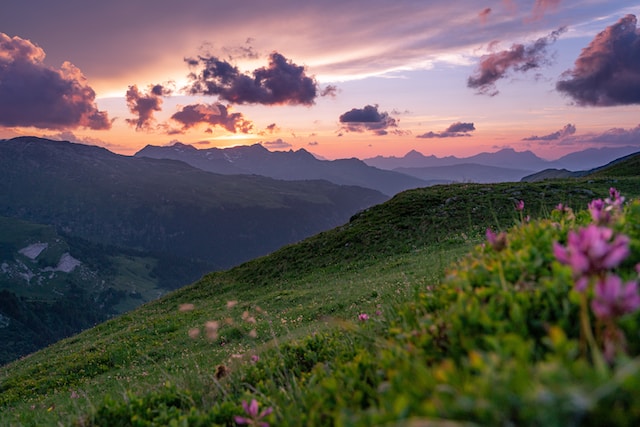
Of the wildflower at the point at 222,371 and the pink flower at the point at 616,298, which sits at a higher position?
the pink flower at the point at 616,298

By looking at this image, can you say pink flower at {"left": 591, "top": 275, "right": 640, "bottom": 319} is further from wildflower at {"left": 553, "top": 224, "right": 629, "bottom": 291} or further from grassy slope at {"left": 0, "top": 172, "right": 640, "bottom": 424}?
grassy slope at {"left": 0, "top": 172, "right": 640, "bottom": 424}

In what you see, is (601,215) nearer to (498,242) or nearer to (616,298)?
(498,242)

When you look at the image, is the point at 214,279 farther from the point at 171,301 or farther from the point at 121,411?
the point at 121,411

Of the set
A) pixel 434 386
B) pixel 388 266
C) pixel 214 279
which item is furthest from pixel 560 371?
pixel 214 279

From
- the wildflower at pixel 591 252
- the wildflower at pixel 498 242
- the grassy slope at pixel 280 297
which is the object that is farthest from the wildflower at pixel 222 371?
the wildflower at pixel 591 252

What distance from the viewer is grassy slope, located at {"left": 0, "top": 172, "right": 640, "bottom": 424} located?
16.2m

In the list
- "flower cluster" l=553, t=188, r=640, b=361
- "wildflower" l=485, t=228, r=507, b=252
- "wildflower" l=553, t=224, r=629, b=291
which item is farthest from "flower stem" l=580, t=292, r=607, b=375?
"wildflower" l=485, t=228, r=507, b=252

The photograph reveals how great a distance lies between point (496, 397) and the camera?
1.89 meters

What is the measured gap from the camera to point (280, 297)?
1086 inches

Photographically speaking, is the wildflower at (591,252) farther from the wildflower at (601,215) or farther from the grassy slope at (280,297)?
the grassy slope at (280,297)

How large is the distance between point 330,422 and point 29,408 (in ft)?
57.7

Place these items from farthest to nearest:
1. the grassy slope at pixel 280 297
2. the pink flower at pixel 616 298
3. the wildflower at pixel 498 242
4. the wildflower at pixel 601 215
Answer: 1. the grassy slope at pixel 280 297
2. the wildflower at pixel 498 242
3. the wildflower at pixel 601 215
4. the pink flower at pixel 616 298

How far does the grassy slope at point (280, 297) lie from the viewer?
1620 centimetres

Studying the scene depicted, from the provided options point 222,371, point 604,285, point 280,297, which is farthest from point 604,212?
point 280,297
